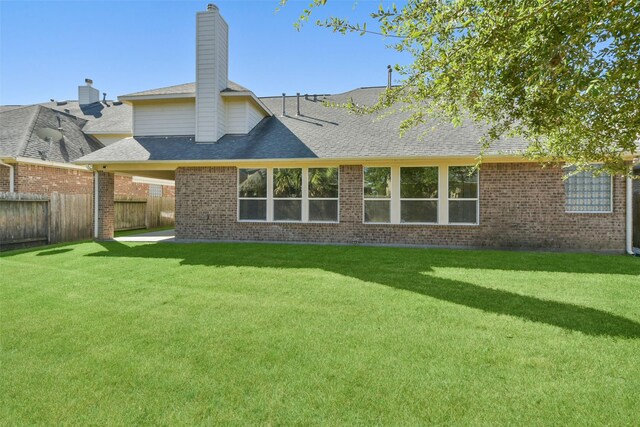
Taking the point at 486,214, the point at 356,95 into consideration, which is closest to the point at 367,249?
the point at 486,214

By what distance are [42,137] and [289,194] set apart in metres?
11.3

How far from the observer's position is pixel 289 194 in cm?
1222

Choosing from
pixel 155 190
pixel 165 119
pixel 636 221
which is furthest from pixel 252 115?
pixel 636 221

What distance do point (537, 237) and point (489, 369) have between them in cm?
908

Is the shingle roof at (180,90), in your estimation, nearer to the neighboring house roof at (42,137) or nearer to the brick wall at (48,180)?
the neighboring house roof at (42,137)

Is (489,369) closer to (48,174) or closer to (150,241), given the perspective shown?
(150,241)

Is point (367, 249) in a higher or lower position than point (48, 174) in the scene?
lower

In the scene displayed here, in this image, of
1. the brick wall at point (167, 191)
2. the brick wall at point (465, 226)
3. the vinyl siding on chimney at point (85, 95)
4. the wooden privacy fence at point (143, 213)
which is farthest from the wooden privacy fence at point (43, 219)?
the vinyl siding on chimney at point (85, 95)

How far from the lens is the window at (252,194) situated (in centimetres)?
1239

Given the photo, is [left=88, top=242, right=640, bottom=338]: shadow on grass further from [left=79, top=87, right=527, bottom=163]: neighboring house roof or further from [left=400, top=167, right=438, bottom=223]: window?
[left=79, top=87, right=527, bottom=163]: neighboring house roof

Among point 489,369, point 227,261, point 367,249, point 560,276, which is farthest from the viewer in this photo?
point 367,249

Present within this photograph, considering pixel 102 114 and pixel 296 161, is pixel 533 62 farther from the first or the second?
pixel 102 114

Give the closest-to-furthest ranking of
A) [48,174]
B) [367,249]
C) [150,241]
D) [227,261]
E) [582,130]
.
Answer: [582,130]
[227,261]
[367,249]
[150,241]
[48,174]

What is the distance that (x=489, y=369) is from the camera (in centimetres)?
323
